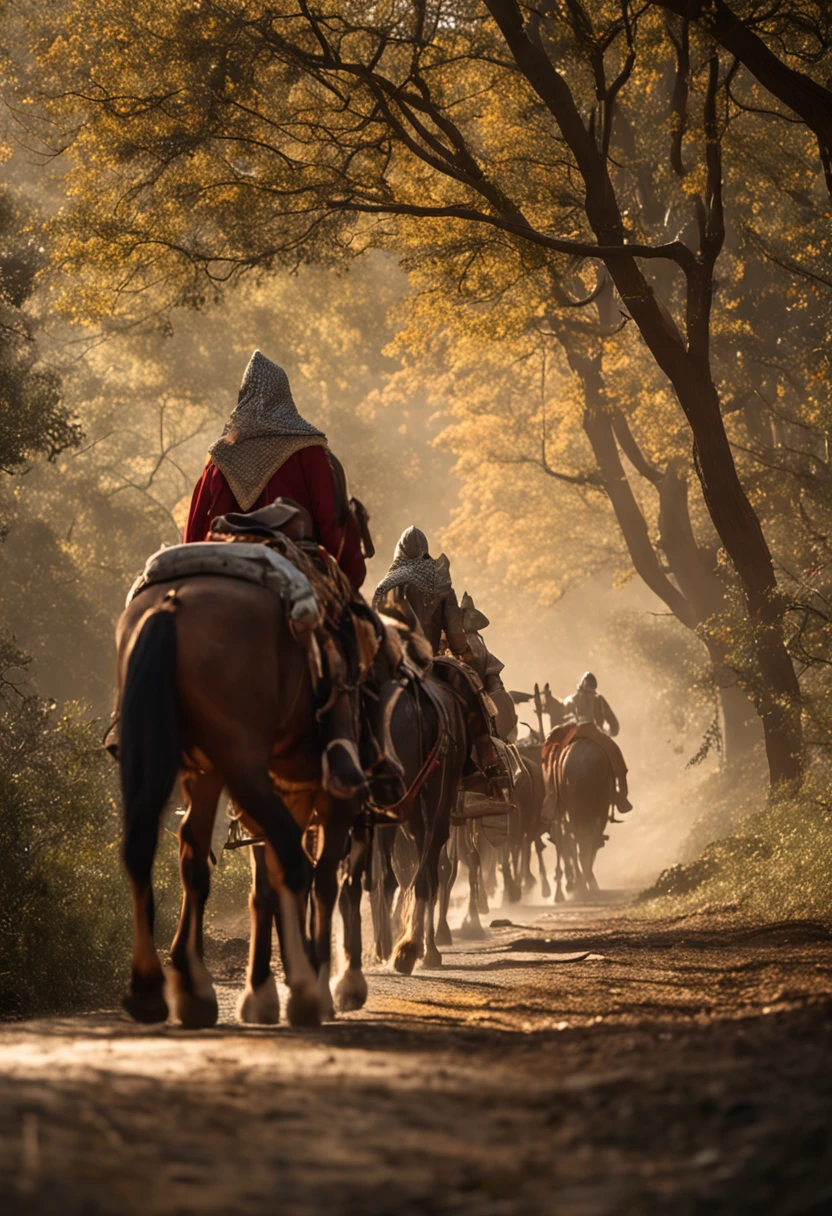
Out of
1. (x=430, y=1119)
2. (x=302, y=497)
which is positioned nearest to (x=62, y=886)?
(x=302, y=497)

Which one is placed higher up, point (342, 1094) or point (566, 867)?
point (566, 867)

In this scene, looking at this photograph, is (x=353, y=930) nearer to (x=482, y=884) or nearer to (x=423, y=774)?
(x=423, y=774)

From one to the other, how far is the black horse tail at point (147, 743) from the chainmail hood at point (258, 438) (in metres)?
2.19

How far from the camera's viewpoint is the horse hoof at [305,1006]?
636cm

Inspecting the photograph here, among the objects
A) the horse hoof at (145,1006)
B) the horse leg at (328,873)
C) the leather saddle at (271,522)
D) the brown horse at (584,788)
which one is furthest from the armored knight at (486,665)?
the horse hoof at (145,1006)

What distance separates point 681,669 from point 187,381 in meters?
16.5

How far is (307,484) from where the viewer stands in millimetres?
8289

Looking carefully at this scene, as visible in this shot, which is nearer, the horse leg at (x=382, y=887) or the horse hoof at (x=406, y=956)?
the horse hoof at (x=406, y=956)

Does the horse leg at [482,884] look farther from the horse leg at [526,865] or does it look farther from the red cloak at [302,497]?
the red cloak at [302,497]

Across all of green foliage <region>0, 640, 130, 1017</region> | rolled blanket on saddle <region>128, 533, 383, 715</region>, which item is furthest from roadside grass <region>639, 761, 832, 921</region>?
rolled blanket on saddle <region>128, 533, 383, 715</region>

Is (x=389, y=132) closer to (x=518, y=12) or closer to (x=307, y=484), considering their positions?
(x=518, y=12)

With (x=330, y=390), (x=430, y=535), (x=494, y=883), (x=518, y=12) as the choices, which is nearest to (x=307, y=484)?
(x=518, y=12)

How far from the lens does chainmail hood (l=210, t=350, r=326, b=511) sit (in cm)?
820

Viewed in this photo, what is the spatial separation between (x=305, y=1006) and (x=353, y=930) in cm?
273
